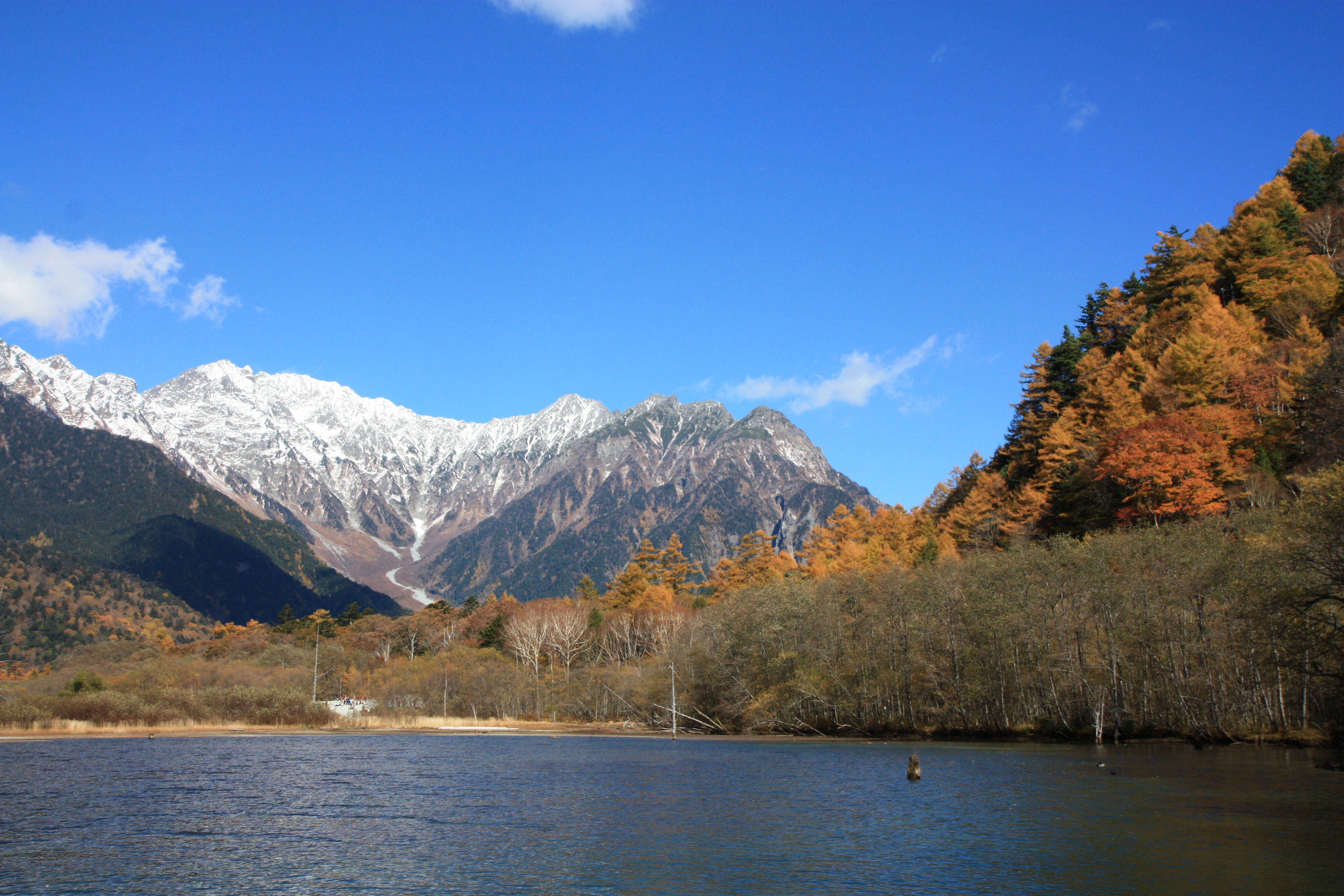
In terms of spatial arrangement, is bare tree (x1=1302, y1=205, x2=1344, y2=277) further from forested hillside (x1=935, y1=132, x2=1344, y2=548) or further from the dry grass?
the dry grass

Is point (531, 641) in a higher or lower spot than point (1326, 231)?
lower

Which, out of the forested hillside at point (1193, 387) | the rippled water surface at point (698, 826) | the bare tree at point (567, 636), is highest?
A: the forested hillside at point (1193, 387)

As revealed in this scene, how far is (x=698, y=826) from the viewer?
1508 inches

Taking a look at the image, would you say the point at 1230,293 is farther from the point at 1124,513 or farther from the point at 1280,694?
the point at 1280,694

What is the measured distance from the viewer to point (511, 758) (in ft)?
245

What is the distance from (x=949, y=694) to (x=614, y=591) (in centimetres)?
10852

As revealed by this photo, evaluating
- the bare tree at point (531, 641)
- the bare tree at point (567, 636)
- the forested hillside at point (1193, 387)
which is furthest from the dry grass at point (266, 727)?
the forested hillside at point (1193, 387)

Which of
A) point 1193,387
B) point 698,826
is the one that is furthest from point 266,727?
point 1193,387

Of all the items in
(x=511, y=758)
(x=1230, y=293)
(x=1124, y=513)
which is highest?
(x=1230, y=293)

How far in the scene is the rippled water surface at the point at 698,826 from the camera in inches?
1093

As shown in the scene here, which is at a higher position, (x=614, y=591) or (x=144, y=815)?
(x=614, y=591)

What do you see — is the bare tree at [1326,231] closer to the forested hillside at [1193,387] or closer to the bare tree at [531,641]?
the forested hillside at [1193,387]

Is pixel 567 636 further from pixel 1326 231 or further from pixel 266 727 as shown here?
pixel 1326 231

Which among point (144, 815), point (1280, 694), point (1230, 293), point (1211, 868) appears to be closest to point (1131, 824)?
point (1211, 868)
